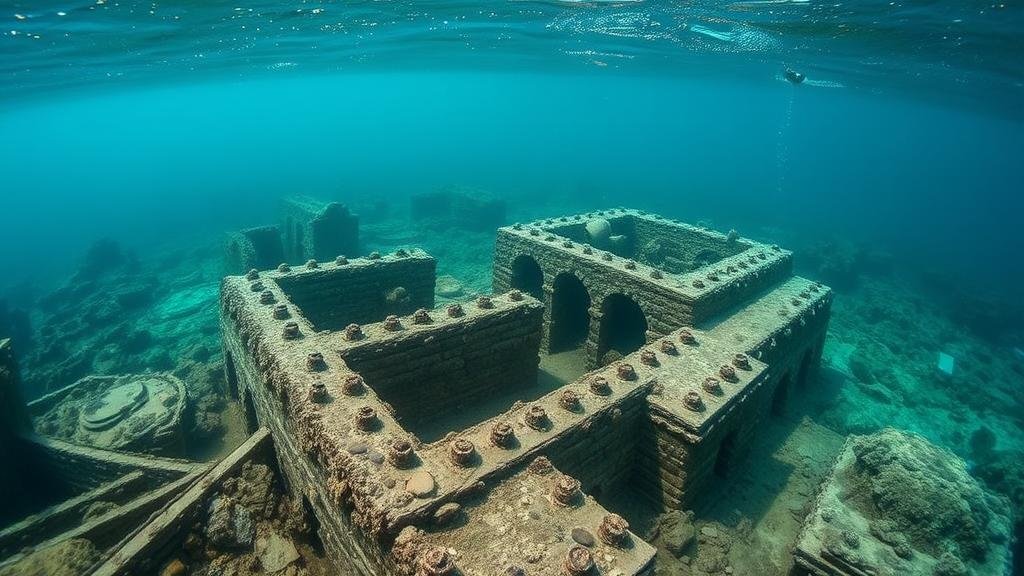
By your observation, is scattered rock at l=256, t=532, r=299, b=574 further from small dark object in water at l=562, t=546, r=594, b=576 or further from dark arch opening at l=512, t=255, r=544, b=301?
dark arch opening at l=512, t=255, r=544, b=301

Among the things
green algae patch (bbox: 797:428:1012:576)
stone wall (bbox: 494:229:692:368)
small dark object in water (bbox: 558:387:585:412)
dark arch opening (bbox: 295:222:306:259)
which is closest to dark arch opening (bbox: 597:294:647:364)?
stone wall (bbox: 494:229:692:368)

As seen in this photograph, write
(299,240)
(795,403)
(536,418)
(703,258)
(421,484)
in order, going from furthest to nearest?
1. (299,240)
2. (703,258)
3. (795,403)
4. (536,418)
5. (421,484)

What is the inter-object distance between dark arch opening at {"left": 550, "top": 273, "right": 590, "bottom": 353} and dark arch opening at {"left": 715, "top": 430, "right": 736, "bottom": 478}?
5187 millimetres

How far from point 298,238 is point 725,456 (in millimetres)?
19631

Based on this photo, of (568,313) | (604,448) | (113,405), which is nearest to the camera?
(604,448)

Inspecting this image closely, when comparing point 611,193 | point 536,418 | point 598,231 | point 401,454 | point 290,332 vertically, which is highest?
point 401,454

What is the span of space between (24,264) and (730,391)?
51036mm

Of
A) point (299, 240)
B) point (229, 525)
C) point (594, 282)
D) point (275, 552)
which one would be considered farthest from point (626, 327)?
point (299, 240)

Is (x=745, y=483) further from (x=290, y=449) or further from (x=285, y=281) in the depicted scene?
(x=285, y=281)

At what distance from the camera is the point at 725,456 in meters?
8.06

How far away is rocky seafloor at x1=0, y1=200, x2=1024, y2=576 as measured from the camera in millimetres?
7523

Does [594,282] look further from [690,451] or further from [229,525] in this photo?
[229,525]

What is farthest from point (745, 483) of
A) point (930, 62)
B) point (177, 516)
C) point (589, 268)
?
point (930, 62)

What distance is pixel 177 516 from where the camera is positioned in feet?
17.8
